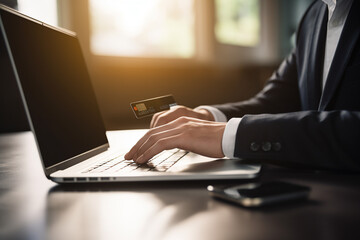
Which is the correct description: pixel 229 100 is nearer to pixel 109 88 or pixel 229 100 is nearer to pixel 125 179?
pixel 109 88

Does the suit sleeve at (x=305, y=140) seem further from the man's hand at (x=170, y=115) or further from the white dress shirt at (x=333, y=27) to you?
the white dress shirt at (x=333, y=27)

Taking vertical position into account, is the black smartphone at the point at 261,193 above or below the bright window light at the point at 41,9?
below

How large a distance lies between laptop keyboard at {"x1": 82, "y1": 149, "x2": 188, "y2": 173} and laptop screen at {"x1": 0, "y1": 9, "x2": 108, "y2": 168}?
0.23 feet

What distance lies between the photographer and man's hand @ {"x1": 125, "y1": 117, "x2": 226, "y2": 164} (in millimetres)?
682

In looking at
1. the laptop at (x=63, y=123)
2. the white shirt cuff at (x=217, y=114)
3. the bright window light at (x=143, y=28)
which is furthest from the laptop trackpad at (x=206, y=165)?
the bright window light at (x=143, y=28)

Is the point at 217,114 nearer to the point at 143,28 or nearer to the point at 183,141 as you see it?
the point at 183,141

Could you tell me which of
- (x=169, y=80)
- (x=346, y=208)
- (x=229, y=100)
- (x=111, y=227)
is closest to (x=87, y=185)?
(x=111, y=227)

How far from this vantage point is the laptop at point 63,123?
1.93 ft

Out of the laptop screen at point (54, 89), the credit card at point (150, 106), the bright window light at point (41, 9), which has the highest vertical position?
the bright window light at point (41, 9)

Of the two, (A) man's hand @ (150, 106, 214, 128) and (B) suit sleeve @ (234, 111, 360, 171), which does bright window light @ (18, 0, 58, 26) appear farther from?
(B) suit sleeve @ (234, 111, 360, 171)

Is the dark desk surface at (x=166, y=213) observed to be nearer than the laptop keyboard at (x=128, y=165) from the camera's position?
Yes

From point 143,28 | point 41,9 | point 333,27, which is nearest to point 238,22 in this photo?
point 143,28

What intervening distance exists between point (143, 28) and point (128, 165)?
205cm

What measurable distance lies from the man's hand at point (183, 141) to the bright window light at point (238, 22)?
2548mm
